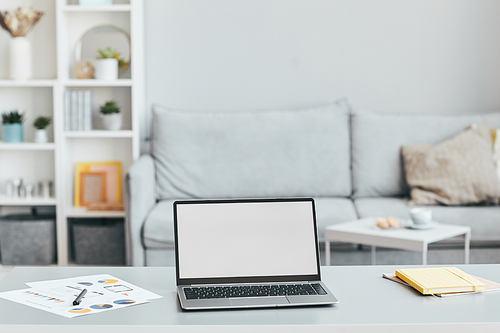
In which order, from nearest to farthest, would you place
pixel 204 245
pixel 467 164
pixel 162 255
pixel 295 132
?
pixel 204 245
pixel 162 255
pixel 467 164
pixel 295 132

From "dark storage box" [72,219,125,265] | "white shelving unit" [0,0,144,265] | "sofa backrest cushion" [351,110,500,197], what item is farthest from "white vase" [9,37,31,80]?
"sofa backrest cushion" [351,110,500,197]

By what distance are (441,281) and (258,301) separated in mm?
372

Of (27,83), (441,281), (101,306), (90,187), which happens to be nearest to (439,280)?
(441,281)

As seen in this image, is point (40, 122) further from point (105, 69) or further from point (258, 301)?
point (258, 301)

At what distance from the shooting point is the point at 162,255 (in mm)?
2602

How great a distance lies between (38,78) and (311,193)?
1.84m

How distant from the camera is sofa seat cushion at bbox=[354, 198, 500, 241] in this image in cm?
253

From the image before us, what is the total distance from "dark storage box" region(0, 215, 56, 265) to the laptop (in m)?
2.27

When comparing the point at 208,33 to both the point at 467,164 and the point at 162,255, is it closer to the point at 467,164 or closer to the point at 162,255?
the point at 162,255

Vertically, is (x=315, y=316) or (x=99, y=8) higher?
(x=99, y=8)

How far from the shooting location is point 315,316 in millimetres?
899

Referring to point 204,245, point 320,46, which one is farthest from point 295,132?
point 204,245

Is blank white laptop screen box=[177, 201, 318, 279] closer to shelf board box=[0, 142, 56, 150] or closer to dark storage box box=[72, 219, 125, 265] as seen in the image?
dark storage box box=[72, 219, 125, 265]

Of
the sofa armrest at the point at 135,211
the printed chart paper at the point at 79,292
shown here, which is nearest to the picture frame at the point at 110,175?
the sofa armrest at the point at 135,211
